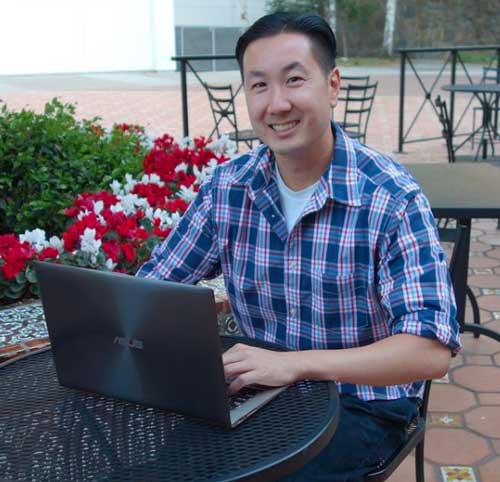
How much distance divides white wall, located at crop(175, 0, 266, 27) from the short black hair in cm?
2490

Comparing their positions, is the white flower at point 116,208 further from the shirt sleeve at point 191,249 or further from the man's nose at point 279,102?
the man's nose at point 279,102

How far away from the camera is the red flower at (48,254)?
98.5 inches

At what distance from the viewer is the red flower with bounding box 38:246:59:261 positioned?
2.50 meters

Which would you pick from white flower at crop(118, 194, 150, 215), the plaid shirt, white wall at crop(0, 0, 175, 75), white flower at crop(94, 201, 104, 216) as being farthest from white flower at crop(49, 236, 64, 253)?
white wall at crop(0, 0, 175, 75)

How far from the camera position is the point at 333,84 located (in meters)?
1.76

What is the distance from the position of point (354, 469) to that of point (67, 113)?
2805 millimetres

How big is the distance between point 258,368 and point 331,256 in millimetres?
335

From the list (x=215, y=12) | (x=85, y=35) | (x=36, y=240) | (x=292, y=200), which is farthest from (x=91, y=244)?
(x=215, y=12)

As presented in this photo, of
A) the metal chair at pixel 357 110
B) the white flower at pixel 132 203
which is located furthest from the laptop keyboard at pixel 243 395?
the metal chair at pixel 357 110

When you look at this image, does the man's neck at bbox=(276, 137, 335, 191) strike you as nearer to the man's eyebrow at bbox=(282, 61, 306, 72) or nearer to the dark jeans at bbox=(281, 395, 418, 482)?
the man's eyebrow at bbox=(282, 61, 306, 72)

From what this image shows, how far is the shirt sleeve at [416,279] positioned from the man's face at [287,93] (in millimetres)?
264

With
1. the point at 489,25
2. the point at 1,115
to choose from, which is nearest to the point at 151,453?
the point at 1,115

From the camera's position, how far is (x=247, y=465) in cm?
124

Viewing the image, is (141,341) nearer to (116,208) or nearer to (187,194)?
(116,208)
